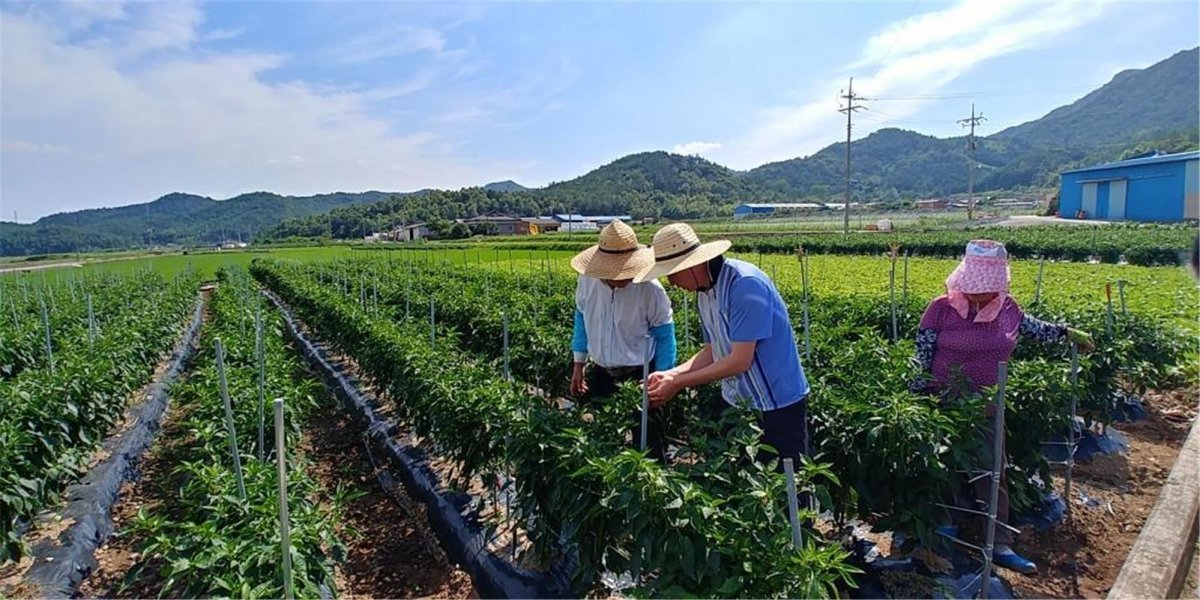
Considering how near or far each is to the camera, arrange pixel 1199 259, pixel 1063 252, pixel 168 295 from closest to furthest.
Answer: pixel 1199 259
pixel 168 295
pixel 1063 252

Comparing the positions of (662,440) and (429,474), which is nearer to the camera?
(662,440)

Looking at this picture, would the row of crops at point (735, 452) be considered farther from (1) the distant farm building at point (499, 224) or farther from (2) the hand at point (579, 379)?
(1) the distant farm building at point (499, 224)

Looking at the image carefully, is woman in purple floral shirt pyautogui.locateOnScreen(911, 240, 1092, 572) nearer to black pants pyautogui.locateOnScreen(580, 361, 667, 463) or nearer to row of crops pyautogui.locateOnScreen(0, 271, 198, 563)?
black pants pyautogui.locateOnScreen(580, 361, 667, 463)

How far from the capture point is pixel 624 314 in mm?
3516

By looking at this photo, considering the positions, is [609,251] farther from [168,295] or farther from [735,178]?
[735,178]

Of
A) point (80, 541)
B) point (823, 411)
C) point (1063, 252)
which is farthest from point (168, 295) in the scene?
point (1063, 252)

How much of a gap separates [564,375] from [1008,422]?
10.6 feet

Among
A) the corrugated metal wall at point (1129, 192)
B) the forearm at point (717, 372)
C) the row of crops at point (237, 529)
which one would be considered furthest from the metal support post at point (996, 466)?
the corrugated metal wall at point (1129, 192)

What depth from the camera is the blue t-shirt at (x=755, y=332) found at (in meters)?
2.71

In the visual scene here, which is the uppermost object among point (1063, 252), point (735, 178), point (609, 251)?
point (735, 178)

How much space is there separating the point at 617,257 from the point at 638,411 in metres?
0.88

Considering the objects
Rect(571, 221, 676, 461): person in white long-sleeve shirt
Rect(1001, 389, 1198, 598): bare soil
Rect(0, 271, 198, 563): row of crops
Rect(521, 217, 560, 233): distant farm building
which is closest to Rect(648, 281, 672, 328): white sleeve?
Rect(571, 221, 676, 461): person in white long-sleeve shirt

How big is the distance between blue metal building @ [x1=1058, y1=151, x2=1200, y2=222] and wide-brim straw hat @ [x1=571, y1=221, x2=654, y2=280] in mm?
42548

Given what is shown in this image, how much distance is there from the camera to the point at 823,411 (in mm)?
3279
